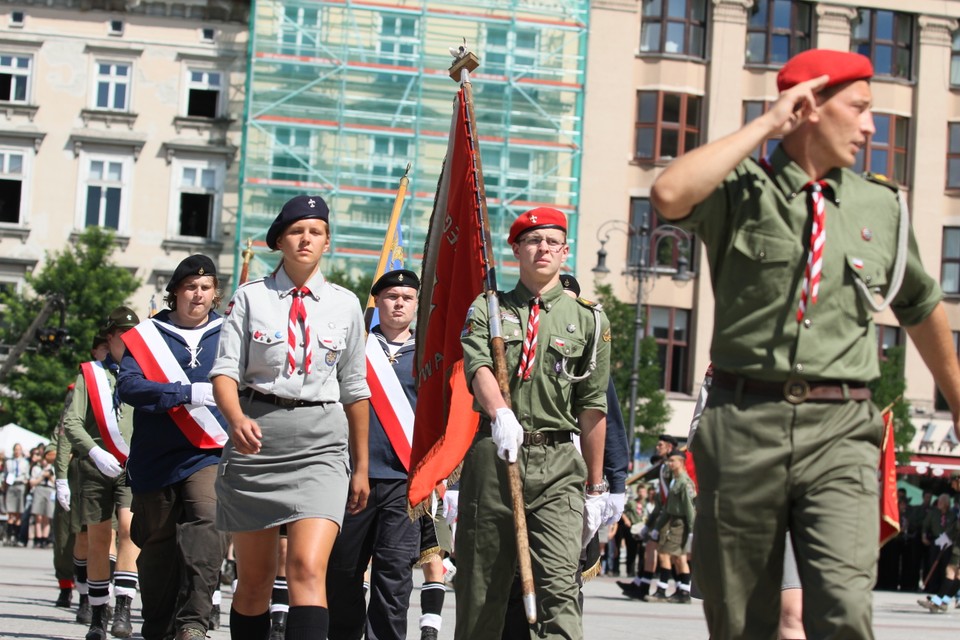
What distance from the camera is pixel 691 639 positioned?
1295 cm

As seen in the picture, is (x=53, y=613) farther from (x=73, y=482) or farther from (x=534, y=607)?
(x=534, y=607)

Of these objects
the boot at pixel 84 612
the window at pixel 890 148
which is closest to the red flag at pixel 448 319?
the boot at pixel 84 612

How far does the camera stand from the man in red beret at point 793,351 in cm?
A: 483

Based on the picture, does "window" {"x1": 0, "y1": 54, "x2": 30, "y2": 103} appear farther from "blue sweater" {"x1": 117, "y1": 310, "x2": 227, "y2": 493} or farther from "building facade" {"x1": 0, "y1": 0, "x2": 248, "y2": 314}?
"blue sweater" {"x1": 117, "y1": 310, "x2": 227, "y2": 493}

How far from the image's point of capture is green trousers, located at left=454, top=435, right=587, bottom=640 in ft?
22.5

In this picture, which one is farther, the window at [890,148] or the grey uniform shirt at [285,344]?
the window at [890,148]

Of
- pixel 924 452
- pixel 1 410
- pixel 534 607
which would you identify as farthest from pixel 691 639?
pixel 924 452

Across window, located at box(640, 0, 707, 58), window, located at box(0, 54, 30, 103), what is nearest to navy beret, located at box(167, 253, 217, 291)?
window, located at box(0, 54, 30, 103)

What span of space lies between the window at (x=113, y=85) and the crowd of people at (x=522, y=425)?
37.9 m

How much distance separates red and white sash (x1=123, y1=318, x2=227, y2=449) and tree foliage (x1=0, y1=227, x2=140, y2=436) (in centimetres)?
3412

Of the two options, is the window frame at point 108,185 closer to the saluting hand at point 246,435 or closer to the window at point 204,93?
the window at point 204,93

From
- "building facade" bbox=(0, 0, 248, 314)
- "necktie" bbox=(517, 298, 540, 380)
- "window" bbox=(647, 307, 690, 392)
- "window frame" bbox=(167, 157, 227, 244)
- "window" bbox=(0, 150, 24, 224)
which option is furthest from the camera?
"window" bbox=(647, 307, 690, 392)

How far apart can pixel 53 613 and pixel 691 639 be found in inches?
190

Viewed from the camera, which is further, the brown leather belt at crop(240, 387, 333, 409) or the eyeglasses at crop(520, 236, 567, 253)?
the eyeglasses at crop(520, 236, 567, 253)
